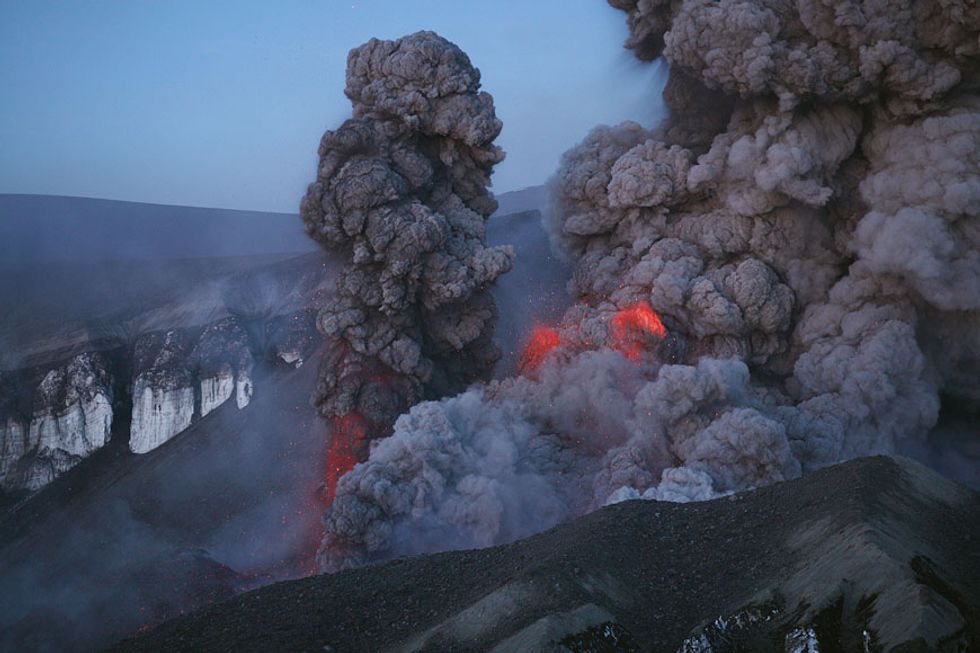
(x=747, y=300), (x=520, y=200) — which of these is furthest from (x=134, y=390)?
(x=520, y=200)

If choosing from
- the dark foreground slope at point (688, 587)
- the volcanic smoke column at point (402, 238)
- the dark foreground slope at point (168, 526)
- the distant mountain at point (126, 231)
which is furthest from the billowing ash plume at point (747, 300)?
the dark foreground slope at point (688, 587)

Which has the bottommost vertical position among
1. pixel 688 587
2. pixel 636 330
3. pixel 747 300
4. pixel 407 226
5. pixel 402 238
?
pixel 688 587

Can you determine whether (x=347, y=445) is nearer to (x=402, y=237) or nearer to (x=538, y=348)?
(x=402, y=237)

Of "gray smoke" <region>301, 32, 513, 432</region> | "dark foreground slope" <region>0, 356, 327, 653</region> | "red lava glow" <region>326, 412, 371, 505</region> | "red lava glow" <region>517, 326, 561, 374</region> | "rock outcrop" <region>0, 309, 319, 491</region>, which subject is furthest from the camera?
"red lava glow" <region>517, 326, 561, 374</region>

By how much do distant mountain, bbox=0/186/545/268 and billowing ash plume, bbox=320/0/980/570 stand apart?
727 cm

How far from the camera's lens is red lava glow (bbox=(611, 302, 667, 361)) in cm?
2567

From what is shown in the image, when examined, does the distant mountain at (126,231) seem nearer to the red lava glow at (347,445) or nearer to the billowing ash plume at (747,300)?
the billowing ash plume at (747,300)

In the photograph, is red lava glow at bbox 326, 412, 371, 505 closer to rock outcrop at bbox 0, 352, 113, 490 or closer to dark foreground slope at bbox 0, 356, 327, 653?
dark foreground slope at bbox 0, 356, 327, 653

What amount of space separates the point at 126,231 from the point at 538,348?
25.0 m

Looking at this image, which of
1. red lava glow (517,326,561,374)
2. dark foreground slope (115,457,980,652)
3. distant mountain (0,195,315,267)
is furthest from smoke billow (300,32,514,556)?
distant mountain (0,195,315,267)

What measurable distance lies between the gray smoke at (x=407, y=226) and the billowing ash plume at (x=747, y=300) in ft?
7.92

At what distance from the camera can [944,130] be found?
2394 cm

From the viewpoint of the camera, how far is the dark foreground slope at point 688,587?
28.6ft

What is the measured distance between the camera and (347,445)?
83.4ft
